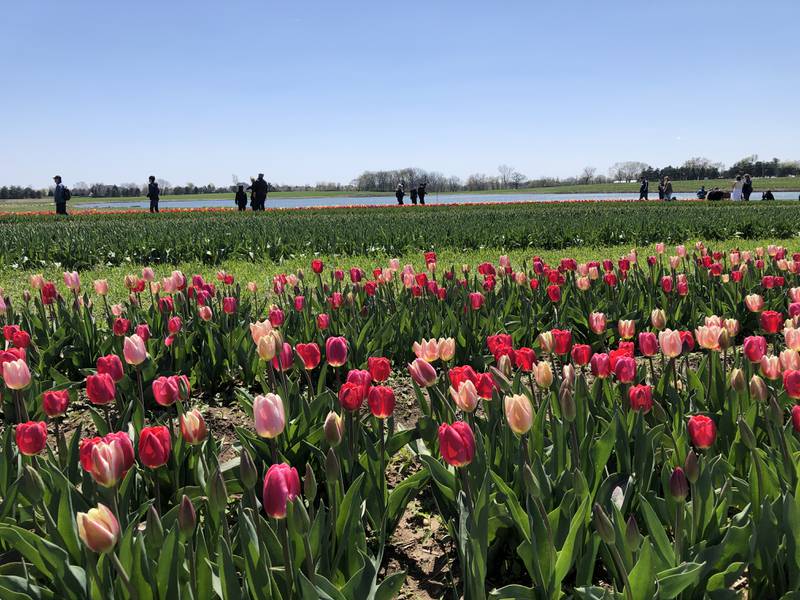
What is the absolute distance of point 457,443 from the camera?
168 centimetres

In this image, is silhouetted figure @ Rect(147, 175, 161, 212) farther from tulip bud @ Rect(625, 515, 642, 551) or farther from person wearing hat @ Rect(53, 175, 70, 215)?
tulip bud @ Rect(625, 515, 642, 551)

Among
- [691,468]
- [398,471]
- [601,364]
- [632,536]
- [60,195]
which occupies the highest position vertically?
[60,195]

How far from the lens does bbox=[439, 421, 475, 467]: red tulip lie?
168 cm

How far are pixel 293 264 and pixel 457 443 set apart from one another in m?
9.35

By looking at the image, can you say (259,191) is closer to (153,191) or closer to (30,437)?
(153,191)

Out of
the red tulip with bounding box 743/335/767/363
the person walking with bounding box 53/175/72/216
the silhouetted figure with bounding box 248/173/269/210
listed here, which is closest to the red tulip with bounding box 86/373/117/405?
the red tulip with bounding box 743/335/767/363

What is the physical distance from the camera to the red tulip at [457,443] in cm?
168

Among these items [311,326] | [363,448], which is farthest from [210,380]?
[363,448]

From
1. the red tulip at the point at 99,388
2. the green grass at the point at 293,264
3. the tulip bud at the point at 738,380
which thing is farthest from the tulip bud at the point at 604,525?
the green grass at the point at 293,264

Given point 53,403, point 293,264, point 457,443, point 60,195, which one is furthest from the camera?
point 60,195

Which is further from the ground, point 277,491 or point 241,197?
point 241,197

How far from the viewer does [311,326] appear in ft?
15.0

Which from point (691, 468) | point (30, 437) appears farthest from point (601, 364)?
point (30, 437)

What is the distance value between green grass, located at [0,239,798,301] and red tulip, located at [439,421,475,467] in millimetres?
6930
